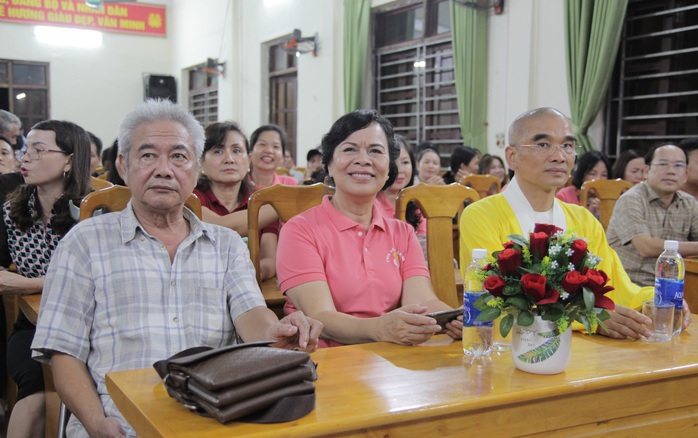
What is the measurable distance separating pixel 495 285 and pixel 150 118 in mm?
943

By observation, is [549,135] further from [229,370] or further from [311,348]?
[229,370]

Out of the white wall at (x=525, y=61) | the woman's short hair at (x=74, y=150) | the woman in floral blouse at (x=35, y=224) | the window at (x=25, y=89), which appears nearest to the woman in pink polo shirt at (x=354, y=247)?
the woman in floral blouse at (x=35, y=224)

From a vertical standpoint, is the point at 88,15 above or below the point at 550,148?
above

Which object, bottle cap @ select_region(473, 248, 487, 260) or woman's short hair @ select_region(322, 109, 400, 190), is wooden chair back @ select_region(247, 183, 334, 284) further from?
bottle cap @ select_region(473, 248, 487, 260)

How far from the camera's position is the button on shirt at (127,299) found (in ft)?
4.91

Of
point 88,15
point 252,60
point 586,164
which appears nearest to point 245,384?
point 586,164

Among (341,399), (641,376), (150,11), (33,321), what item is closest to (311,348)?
(341,399)

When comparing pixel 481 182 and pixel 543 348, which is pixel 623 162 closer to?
pixel 481 182

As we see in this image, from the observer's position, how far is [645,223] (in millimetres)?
3170

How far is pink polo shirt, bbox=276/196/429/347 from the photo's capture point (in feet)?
6.19

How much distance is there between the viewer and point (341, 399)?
46.5 inches

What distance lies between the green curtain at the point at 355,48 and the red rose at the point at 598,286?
7.37m

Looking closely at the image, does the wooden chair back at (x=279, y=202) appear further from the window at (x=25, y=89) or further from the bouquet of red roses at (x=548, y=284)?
the window at (x=25, y=89)

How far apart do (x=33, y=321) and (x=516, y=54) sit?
545cm
